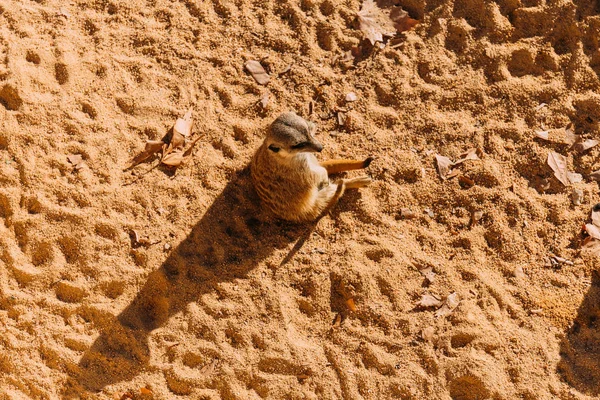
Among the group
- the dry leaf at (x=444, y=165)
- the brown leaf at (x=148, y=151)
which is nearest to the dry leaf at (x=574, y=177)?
the dry leaf at (x=444, y=165)

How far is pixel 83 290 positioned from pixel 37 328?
1.11 ft

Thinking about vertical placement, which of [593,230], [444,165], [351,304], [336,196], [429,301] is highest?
[593,230]

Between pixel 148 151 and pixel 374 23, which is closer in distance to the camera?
pixel 148 151

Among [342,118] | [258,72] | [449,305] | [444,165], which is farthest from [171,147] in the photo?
[449,305]

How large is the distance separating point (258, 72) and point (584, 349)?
276 cm

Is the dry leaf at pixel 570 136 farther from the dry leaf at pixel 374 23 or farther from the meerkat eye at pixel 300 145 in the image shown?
the meerkat eye at pixel 300 145

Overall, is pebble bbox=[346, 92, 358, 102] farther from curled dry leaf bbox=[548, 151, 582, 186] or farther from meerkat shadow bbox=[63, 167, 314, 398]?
curled dry leaf bbox=[548, 151, 582, 186]

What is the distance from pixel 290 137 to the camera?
316cm

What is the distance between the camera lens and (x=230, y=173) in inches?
150

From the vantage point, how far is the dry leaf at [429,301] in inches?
134

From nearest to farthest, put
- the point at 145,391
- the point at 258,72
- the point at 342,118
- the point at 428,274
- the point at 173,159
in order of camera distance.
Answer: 1. the point at 145,391
2. the point at 428,274
3. the point at 173,159
4. the point at 342,118
5. the point at 258,72

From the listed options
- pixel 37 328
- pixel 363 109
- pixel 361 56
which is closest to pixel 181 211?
pixel 37 328

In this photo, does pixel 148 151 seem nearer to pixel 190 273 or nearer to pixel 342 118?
pixel 190 273

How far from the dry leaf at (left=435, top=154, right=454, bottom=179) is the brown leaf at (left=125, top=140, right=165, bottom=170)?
187 cm
